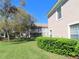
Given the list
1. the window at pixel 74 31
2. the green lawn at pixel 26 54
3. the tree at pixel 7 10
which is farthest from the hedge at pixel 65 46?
the tree at pixel 7 10

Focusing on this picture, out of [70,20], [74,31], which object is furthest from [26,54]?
[70,20]

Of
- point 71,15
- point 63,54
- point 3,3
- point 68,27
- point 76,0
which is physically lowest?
point 63,54

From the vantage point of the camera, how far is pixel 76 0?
13.2 m

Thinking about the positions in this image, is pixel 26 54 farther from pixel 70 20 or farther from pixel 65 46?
pixel 70 20

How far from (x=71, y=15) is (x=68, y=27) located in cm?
135

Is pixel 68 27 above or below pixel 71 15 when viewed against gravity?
below

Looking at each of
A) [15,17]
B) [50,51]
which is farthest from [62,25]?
[15,17]

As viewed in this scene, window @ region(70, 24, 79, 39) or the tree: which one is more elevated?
the tree

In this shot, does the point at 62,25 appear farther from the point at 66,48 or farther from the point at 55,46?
the point at 66,48

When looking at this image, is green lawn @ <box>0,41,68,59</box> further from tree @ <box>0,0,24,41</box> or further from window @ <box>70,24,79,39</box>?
tree @ <box>0,0,24,41</box>

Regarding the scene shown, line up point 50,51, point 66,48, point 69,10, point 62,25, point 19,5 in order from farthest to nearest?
point 19,5 < point 62,25 < point 69,10 < point 50,51 < point 66,48

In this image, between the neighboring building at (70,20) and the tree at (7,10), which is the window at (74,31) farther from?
the tree at (7,10)

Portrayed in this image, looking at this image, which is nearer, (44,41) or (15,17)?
(44,41)

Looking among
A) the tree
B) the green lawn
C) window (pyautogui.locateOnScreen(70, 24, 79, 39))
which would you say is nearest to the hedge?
the green lawn
